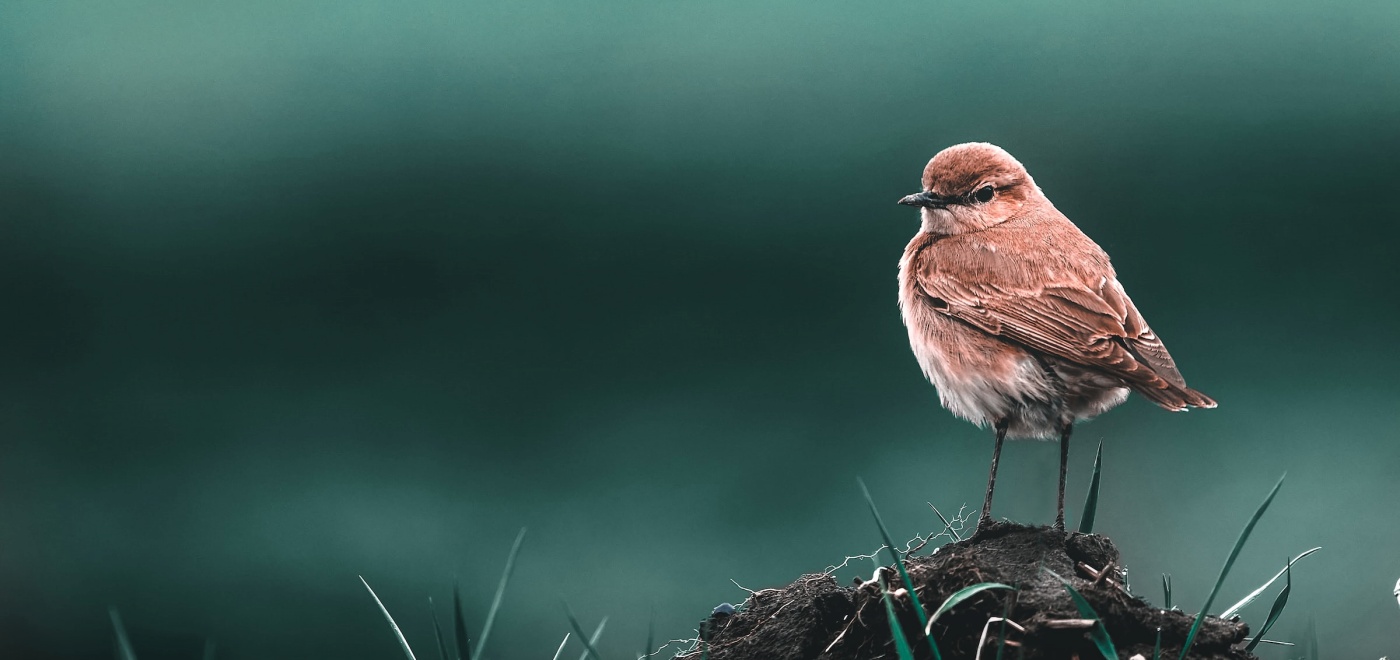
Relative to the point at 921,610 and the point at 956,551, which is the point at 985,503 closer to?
the point at 956,551

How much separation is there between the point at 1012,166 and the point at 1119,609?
9.72ft

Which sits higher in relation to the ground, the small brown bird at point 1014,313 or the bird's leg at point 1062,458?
the small brown bird at point 1014,313

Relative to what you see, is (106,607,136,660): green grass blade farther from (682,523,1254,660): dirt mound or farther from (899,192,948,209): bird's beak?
(899,192,948,209): bird's beak

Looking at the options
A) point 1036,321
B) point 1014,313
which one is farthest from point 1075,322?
point 1014,313

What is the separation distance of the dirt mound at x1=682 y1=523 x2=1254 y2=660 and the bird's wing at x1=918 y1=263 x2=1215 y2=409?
1.17 meters

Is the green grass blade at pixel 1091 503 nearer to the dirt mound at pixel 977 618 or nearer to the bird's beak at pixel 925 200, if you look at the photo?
the dirt mound at pixel 977 618

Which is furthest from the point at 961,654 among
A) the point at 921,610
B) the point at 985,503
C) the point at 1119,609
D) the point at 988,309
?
the point at 988,309

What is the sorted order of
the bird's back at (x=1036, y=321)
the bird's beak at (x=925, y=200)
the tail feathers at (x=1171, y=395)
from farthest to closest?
the bird's beak at (x=925, y=200) → the bird's back at (x=1036, y=321) → the tail feathers at (x=1171, y=395)

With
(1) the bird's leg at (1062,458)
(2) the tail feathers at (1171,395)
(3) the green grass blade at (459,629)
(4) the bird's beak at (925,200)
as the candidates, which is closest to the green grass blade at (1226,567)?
(1) the bird's leg at (1062,458)

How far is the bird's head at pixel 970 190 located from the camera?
5219 millimetres

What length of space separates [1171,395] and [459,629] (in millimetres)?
2762

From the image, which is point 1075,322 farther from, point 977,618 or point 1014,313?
point 977,618

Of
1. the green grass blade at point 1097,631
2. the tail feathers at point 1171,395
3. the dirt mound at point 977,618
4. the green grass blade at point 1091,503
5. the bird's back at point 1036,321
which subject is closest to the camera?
the green grass blade at point 1097,631

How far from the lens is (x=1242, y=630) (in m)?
2.84
